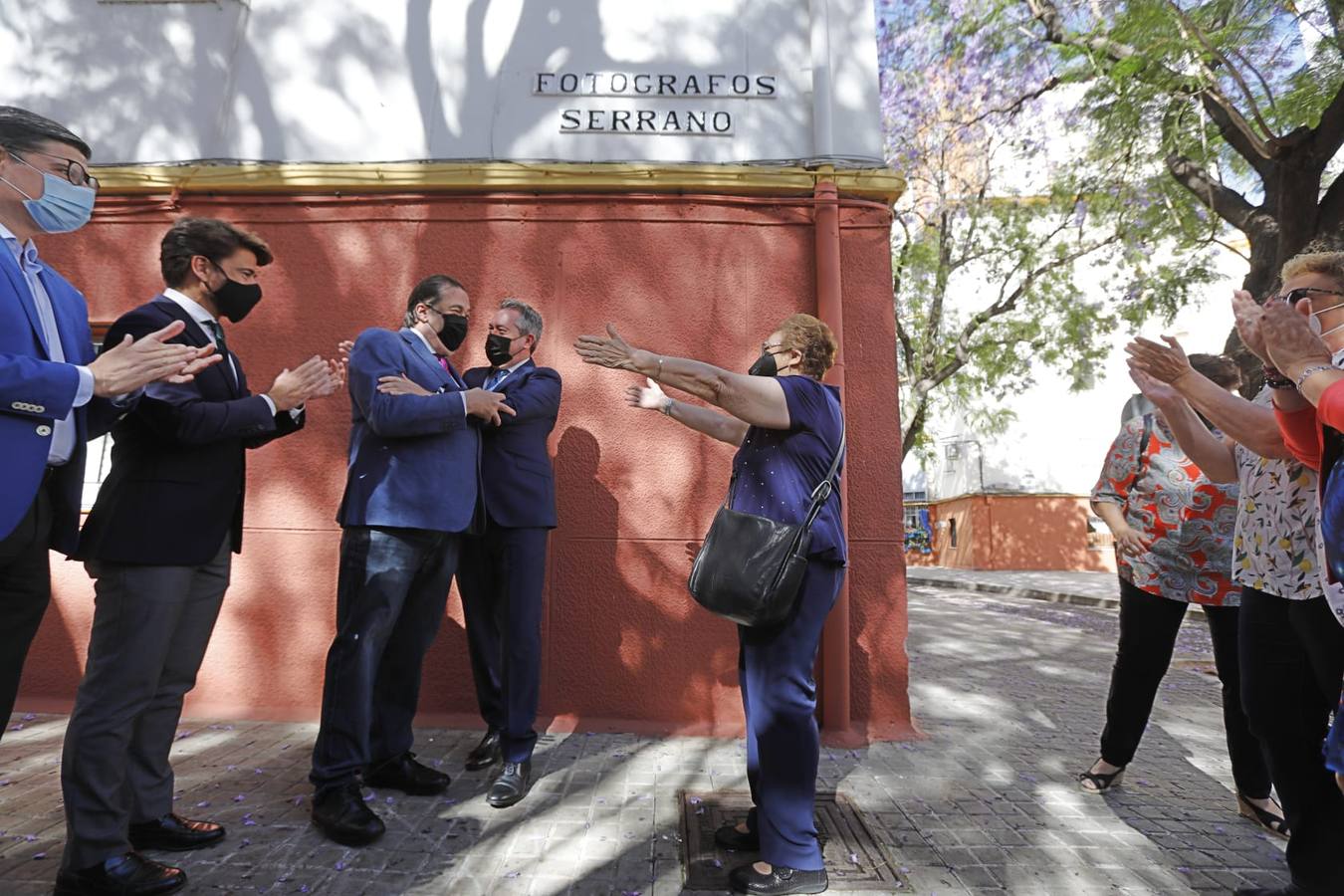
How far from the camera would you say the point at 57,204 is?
2133mm

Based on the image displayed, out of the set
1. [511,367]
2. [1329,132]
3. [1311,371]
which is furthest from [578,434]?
[1329,132]

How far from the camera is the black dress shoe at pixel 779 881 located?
2.35 m

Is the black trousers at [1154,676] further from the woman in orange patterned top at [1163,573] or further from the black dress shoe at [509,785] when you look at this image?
the black dress shoe at [509,785]

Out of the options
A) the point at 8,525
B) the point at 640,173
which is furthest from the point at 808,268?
the point at 8,525

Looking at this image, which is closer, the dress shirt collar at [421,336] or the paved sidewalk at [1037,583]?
the dress shirt collar at [421,336]

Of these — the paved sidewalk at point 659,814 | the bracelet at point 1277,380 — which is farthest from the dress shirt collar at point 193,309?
the bracelet at point 1277,380

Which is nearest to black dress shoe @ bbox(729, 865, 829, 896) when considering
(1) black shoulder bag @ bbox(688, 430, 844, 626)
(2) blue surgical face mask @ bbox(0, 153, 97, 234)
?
(1) black shoulder bag @ bbox(688, 430, 844, 626)

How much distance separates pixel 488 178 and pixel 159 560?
9.75 ft

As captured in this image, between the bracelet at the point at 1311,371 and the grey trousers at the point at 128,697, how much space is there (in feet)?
10.9

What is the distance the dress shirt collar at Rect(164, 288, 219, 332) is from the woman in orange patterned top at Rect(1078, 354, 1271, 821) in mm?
3822

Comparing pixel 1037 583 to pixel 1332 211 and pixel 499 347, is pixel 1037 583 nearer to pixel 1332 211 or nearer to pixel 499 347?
pixel 1332 211

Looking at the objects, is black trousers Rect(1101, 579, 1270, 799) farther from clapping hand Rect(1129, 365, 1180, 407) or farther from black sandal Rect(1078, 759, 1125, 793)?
clapping hand Rect(1129, 365, 1180, 407)

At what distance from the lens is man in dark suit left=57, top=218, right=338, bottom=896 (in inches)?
88.8

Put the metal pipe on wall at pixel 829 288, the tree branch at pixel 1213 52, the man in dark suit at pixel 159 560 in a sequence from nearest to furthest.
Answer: the man in dark suit at pixel 159 560, the metal pipe on wall at pixel 829 288, the tree branch at pixel 1213 52
